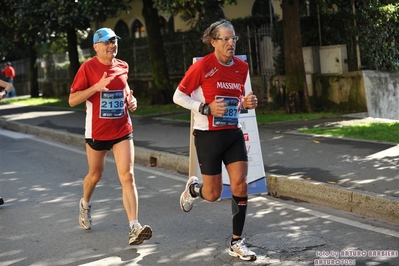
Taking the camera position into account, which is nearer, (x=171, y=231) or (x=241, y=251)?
(x=241, y=251)

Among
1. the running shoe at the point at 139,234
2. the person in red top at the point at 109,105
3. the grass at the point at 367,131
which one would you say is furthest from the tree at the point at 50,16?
the running shoe at the point at 139,234

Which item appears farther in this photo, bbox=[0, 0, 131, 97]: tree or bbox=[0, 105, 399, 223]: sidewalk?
bbox=[0, 0, 131, 97]: tree

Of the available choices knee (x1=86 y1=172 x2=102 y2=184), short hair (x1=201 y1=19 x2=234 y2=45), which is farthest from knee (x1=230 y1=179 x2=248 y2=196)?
knee (x1=86 y1=172 x2=102 y2=184)

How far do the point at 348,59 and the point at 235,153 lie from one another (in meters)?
11.9

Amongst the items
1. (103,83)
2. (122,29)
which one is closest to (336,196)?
(103,83)

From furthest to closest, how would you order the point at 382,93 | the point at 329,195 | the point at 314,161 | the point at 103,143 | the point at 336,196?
the point at 382,93
the point at 314,161
the point at 329,195
the point at 336,196
the point at 103,143

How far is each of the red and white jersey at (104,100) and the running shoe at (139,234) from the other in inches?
36.5

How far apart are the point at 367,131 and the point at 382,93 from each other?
3.69 metres

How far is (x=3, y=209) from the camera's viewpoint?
30.2 ft

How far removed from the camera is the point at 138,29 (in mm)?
36094

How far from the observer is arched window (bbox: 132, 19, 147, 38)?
35688 millimetres

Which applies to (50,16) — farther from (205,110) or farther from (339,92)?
(205,110)

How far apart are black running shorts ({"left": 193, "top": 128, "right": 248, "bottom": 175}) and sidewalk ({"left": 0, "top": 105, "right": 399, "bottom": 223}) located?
1.95 metres

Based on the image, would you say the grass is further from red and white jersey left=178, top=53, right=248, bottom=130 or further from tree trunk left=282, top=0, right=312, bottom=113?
red and white jersey left=178, top=53, right=248, bottom=130
